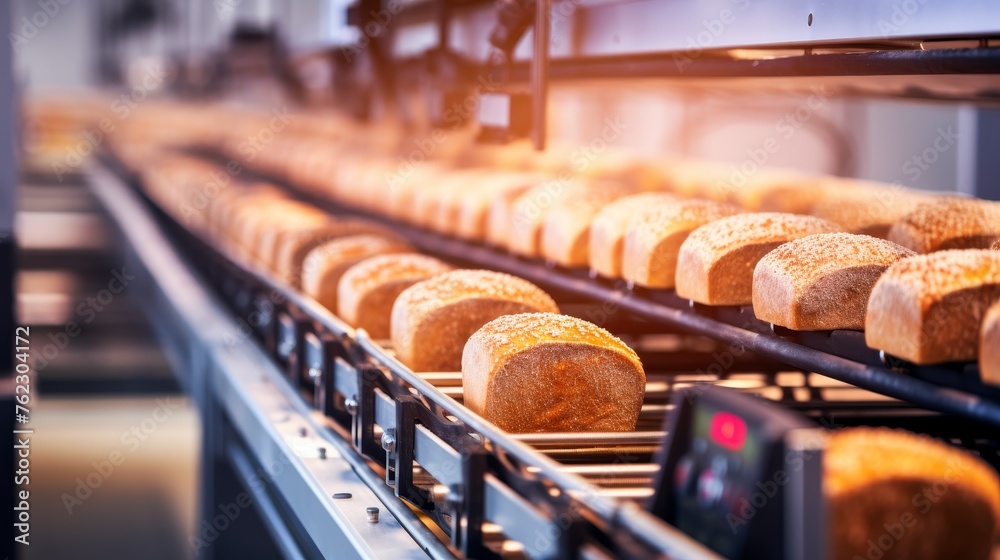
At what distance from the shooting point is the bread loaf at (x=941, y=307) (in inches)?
54.4

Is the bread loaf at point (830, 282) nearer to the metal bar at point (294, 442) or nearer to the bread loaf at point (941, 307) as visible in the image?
the bread loaf at point (941, 307)

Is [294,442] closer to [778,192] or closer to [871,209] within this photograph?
[871,209]

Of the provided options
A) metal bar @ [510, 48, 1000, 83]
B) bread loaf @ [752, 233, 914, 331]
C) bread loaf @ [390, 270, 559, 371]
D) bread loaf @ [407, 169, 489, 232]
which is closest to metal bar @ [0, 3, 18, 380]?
bread loaf @ [407, 169, 489, 232]

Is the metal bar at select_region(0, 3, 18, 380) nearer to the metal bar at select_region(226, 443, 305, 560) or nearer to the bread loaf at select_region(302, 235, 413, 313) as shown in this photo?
the metal bar at select_region(226, 443, 305, 560)

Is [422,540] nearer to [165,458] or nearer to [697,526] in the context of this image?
[697,526]

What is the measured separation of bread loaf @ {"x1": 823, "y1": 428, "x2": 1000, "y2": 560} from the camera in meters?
1.05

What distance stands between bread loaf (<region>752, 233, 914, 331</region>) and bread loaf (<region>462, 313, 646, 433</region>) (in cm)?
24

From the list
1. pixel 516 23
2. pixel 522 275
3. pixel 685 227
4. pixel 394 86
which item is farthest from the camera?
pixel 394 86

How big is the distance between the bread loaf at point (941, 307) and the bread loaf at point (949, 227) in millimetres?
617

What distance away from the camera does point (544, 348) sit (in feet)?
5.63

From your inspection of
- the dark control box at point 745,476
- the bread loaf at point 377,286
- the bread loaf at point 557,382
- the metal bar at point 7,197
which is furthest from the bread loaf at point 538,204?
the dark control box at point 745,476

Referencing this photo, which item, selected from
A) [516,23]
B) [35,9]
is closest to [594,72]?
[516,23]

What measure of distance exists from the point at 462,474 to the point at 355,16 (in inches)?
122

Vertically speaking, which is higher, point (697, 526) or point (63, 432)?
point (697, 526)
